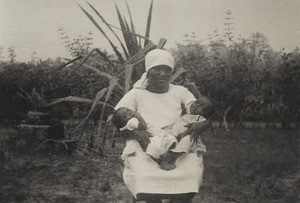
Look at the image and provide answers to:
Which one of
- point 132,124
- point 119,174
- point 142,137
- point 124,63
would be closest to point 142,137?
point 142,137

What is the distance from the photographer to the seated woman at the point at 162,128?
293 centimetres

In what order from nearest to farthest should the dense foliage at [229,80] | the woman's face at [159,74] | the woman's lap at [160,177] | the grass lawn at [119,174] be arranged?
1. the woman's lap at [160,177]
2. the woman's face at [159,74]
3. the grass lawn at [119,174]
4. the dense foliage at [229,80]

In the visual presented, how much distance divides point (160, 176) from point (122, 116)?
17.5 inches

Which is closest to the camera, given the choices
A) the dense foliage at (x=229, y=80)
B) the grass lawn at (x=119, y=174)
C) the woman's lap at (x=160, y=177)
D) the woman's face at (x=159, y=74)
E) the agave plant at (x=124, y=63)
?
the woman's lap at (x=160, y=177)

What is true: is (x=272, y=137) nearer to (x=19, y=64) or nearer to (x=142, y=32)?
(x=142, y=32)

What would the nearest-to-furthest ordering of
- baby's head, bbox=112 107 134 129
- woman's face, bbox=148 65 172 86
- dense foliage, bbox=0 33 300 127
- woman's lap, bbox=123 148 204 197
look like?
woman's lap, bbox=123 148 204 197
baby's head, bbox=112 107 134 129
woman's face, bbox=148 65 172 86
dense foliage, bbox=0 33 300 127

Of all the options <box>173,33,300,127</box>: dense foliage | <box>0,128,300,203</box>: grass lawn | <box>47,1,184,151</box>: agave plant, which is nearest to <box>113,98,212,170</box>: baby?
<box>47,1,184,151</box>: agave plant

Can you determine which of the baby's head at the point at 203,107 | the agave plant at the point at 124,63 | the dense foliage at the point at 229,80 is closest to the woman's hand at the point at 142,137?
the baby's head at the point at 203,107

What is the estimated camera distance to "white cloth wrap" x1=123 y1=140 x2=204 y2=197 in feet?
9.58

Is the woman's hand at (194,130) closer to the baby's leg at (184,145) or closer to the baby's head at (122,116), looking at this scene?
the baby's leg at (184,145)

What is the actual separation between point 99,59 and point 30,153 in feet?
5.66

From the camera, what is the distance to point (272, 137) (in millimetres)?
6695

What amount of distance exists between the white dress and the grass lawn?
0.99 metres

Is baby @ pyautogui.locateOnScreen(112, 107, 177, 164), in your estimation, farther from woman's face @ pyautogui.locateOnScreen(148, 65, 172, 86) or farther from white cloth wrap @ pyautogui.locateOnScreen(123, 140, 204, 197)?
woman's face @ pyautogui.locateOnScreen(148, 65, 172, 86)
